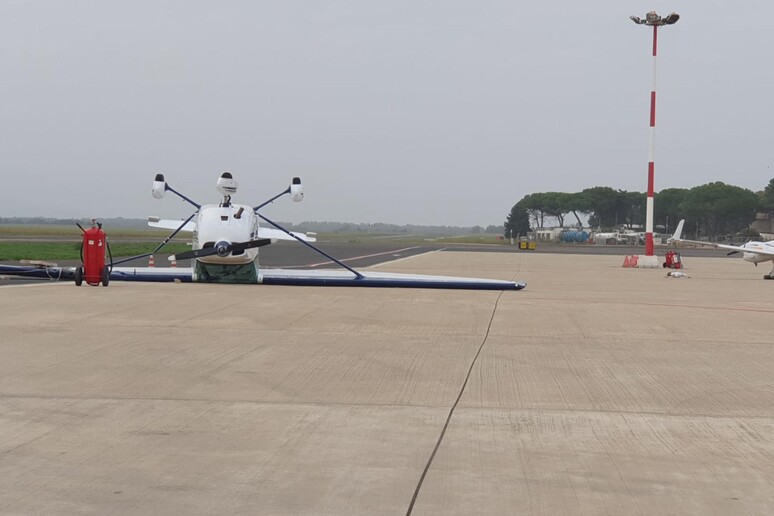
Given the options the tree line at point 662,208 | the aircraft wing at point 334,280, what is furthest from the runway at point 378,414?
the tree line at point 662,208

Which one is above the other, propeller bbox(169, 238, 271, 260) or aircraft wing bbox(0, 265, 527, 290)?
propeller bbox(169, 238, 271, 260)

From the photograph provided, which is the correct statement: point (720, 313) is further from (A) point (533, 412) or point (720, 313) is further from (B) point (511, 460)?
(B) point (511, 460)

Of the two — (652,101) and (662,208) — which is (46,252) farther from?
(662,208)

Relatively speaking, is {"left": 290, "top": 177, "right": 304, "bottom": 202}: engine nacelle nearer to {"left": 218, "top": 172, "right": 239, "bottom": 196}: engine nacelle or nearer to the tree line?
{"left": 218, "top": 172, "right": 239, "bottom": 196}: engine nacelle

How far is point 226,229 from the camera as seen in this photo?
742 inches

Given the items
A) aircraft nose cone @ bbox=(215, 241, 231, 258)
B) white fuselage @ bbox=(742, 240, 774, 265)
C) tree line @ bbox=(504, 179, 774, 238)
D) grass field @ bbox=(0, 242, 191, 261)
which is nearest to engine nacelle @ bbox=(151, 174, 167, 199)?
aircraft nose cone @ bbox=(215, 241, 231, 258)

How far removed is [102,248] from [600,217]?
150m

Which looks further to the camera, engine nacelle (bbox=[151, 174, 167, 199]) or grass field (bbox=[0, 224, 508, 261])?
grass field (bbox=[0, 224, 508, 261])

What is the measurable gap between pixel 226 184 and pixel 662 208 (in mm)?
135586

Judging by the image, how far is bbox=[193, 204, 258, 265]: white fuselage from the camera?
1881 cm

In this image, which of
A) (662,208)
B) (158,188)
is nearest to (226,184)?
(158,188)

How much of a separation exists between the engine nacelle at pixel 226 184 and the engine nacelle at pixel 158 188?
1.47m

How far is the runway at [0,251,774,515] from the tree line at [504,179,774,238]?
4973 inches

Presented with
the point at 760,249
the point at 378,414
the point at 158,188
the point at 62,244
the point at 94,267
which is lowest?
the point at 62,244
